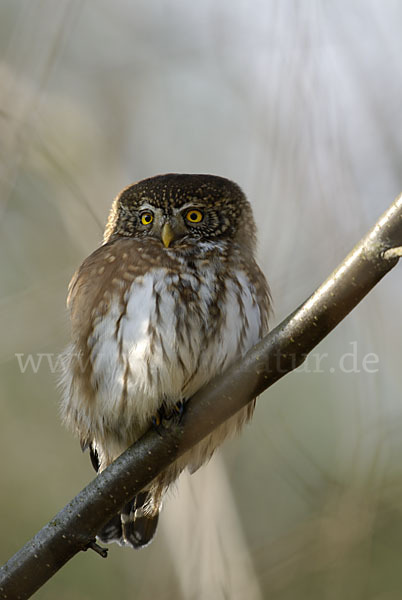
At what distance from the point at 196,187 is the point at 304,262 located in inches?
29.9

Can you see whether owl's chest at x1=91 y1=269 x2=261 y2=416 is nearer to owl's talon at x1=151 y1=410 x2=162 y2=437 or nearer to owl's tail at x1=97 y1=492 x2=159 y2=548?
owl's talon at x1=151 y1=410 x2=162 y2=437

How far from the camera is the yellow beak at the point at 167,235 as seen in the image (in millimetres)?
3418

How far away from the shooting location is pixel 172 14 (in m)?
5.25

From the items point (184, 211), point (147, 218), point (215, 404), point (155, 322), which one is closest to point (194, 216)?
point (184, 211)

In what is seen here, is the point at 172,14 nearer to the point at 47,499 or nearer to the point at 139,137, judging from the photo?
the point at 139,137

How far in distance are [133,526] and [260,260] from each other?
1531mm

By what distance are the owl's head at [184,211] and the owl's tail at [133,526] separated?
1.31 metres

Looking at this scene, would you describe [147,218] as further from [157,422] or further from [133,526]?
[133,526]

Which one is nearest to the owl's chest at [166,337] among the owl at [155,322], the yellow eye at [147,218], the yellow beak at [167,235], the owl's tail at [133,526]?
the owl at [155,322]

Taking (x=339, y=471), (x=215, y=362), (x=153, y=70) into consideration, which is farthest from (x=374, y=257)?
(x=153, y=70)

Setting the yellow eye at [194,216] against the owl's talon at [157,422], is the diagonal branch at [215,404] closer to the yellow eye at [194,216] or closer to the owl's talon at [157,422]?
the owl's talon at [157,422]

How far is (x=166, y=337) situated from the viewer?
3045mm

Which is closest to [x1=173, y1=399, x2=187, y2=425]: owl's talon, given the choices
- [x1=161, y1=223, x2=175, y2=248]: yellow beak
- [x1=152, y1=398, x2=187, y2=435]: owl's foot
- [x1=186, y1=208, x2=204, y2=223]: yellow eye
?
[x1=152, y1=398, x2=187, y2=435]: owl's foot

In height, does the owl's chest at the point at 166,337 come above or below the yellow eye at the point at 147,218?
below
